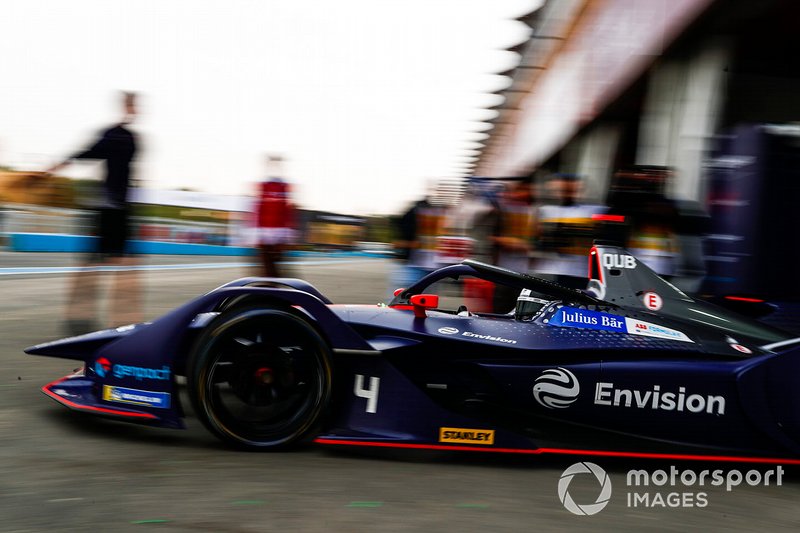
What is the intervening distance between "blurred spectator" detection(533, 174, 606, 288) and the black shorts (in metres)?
3.55

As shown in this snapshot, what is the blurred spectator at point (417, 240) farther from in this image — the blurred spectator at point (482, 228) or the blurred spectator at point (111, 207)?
the blurred spectator at point (111, 207)

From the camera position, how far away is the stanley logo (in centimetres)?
308

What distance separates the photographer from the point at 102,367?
323cm

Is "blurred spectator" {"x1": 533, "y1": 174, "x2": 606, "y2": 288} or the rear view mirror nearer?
the rear view mirror

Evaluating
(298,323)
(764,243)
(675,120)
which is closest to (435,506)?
(298,323)

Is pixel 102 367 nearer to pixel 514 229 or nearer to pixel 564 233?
pixel 564 233

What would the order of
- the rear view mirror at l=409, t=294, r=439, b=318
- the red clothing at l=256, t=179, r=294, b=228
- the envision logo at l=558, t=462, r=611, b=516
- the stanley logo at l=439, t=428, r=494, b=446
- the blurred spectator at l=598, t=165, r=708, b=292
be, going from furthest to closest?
the red clothing at l=256, t=179, r=294, b=228 < the blurred spectator at l=598, t=165, r=708, b=292 < the rear view mirror at l=409, t=294, r=439, b=318 < the stanley logo at l=439, t=428, r=494, b=446 < the envision logo at l=558, t=462, r=611, b=516

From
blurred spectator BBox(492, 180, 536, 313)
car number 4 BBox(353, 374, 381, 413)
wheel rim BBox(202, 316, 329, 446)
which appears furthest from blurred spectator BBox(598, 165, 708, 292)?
wheel rim BBox(202, 316, 329, 446)

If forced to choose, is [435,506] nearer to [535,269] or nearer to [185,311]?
[185,311]

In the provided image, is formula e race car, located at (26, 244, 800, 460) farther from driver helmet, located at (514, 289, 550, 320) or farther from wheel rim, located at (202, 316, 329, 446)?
driver helmet, located at (514, 289, 550, 320)

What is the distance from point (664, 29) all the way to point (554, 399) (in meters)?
7.04

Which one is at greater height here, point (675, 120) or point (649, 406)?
point (675, 120)

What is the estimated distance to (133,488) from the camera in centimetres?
262

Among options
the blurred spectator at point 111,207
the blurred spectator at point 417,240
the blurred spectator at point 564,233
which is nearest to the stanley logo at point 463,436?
the blurred spectator at point 564,233
